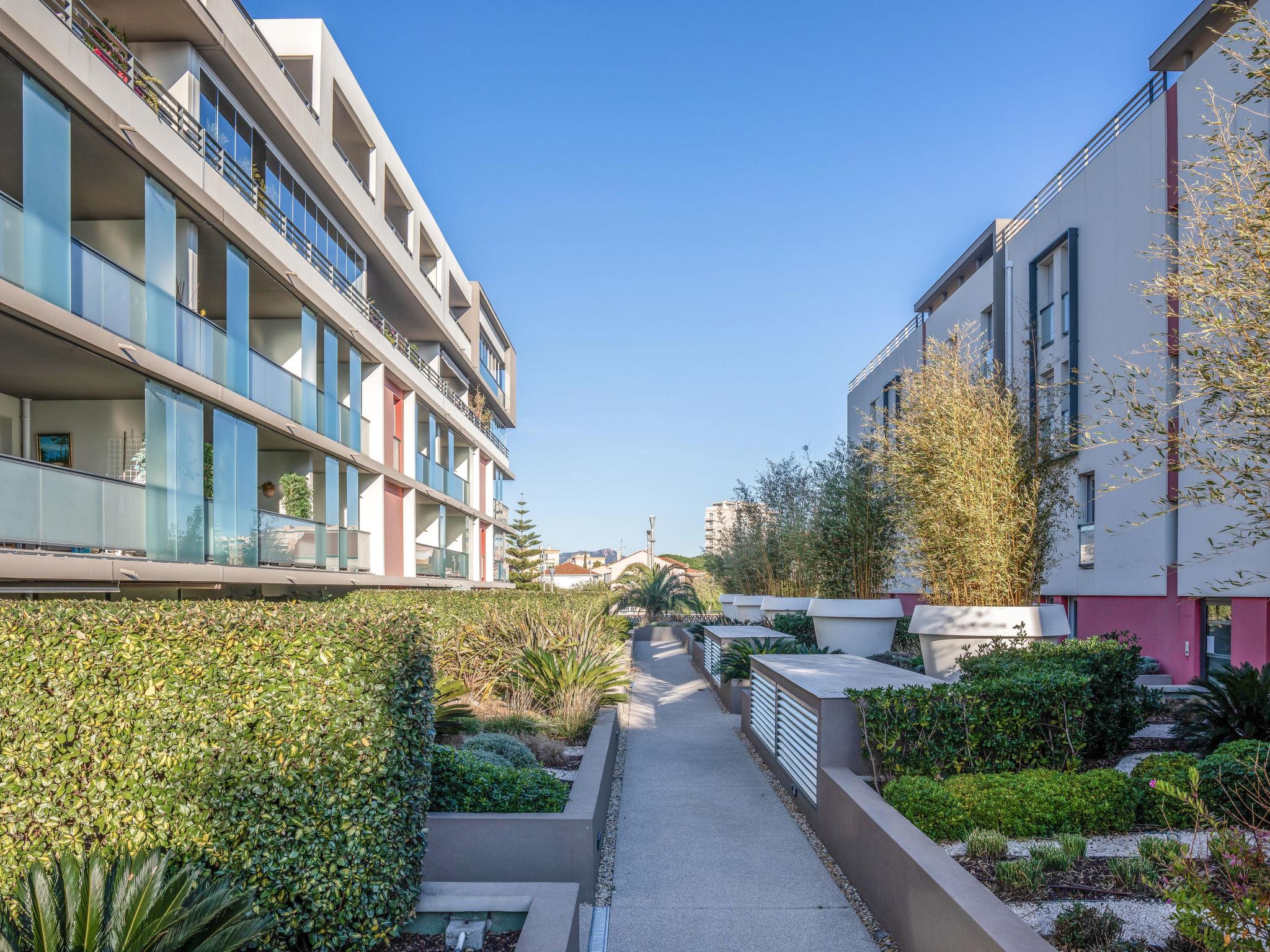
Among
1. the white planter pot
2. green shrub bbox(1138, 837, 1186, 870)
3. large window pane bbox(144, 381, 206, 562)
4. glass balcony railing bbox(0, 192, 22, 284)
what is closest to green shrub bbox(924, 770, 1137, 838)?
green shrub bbox(1138, 837, 1186, 870)

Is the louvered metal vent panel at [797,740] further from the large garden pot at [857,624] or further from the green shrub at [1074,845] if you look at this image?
the large garden pot at [857,624]

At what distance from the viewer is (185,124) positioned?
12.2 meters

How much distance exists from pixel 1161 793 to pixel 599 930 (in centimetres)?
346

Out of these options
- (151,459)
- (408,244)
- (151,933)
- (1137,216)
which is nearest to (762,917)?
(151,933)

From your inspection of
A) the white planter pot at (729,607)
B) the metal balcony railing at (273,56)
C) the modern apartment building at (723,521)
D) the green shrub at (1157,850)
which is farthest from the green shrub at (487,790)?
the modern apartment building at (723,521)

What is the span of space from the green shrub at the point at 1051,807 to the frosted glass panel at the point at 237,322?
1135cm

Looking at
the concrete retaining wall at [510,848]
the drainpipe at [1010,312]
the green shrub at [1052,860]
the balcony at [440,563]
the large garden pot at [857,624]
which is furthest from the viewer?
the balcony at [440,563]

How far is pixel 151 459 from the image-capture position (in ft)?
36.8

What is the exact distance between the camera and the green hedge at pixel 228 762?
3.85 metres

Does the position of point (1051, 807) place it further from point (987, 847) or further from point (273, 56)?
point (273, 56)

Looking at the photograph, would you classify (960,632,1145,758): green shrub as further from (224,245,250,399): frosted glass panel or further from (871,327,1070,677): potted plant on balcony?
(224,245,250,399): frosted glass panel

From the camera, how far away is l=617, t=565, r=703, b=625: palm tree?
108ft

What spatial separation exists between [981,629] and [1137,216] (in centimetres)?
919

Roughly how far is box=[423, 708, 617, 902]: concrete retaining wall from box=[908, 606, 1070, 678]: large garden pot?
17.2ft
